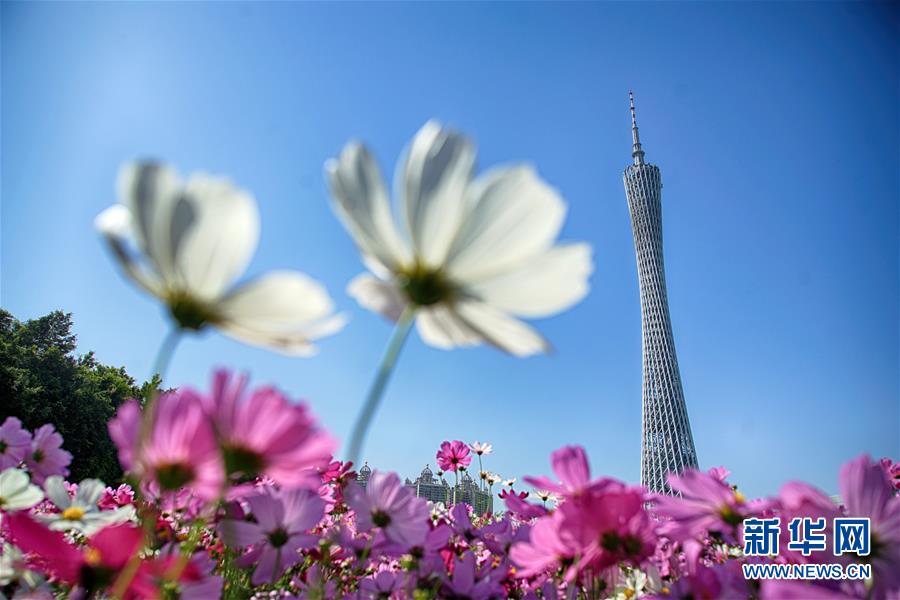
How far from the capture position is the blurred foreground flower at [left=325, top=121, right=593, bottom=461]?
1.46 feet

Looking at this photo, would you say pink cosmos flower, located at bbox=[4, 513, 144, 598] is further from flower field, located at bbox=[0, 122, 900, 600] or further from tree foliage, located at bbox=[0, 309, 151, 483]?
tree foliage, located at bbox=[0, 309, 151, 483]

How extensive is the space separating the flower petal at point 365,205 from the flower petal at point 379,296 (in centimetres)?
2

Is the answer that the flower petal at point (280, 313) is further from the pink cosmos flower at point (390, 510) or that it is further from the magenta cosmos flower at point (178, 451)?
the pink cosmos flower at point (390, 510)

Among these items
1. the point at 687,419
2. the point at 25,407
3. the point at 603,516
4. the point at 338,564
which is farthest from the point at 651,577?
the point at 687,419

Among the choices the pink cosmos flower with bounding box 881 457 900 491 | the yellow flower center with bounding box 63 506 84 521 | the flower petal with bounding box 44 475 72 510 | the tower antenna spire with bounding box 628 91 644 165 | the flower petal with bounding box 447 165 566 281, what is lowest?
the yellow flower center with bounding box 63 506 84 521

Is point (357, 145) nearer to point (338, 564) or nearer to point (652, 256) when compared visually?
point (338, 564)

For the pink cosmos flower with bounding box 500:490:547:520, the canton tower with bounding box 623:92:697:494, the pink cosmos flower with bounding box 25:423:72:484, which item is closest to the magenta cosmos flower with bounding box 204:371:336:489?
the pink cosmos flower with bounding box 500:490:547:520

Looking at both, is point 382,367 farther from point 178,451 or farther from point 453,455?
point 453,455

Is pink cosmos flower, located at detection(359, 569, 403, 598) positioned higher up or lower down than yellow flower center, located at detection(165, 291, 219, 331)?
lower down

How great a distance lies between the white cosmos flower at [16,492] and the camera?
0.72m

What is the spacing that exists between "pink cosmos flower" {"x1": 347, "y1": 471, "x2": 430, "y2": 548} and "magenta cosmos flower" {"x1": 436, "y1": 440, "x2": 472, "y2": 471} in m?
1.04

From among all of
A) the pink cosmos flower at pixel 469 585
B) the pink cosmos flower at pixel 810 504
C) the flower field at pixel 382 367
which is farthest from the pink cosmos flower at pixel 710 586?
the pink cosmos flower at pixel 469 585

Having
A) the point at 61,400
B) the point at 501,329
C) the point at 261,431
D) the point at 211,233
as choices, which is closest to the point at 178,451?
the point at 261,431

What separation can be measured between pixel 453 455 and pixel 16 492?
4.14ft
